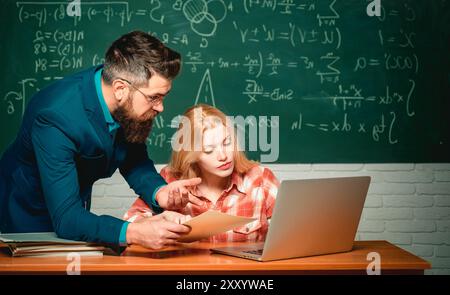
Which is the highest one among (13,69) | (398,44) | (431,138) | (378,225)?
(398,44)

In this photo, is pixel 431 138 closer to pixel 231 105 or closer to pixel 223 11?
pixel 231 105

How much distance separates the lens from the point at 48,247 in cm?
184

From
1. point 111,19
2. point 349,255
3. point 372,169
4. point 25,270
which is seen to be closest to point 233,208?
point 349,255

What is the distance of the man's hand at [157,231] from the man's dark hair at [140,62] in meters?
0.57

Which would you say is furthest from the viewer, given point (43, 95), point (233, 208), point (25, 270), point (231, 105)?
point (231, 105)

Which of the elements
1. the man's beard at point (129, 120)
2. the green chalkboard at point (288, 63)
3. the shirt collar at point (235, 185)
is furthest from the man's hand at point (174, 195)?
the green chalkboard at point (288, 63)

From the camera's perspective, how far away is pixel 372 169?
378cm

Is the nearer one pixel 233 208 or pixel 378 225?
pixel 233 208

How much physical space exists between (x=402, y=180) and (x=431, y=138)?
300 mm

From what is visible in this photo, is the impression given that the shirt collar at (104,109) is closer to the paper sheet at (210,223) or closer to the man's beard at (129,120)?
the man's beard at (129,120)

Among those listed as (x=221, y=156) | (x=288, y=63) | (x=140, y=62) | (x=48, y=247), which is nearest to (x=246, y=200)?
(x=221, y=156)

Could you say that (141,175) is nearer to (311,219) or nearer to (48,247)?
(48,247)

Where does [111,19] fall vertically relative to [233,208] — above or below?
above

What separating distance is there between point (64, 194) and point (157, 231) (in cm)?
31
